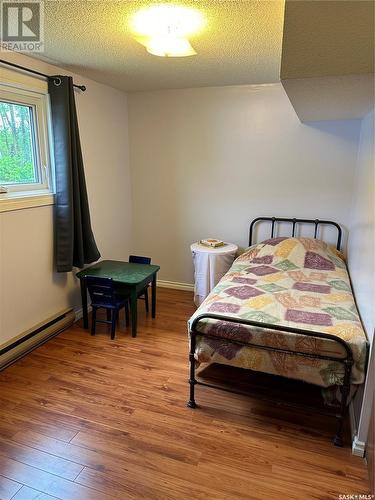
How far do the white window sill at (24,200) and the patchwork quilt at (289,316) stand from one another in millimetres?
1586

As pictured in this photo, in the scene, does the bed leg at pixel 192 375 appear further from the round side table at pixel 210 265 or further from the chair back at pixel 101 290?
the round side table at pixel 210 265

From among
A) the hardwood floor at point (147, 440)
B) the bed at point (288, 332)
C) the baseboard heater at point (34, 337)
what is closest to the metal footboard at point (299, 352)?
the bed at point (288, 332)

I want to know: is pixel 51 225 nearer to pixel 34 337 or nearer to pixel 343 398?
pixel 34 337

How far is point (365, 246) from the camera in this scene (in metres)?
2.27

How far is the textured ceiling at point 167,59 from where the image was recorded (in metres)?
1.73

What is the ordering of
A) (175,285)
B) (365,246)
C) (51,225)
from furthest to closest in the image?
(175,285), (51,225), (365,246)

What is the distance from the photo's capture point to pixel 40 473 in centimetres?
170

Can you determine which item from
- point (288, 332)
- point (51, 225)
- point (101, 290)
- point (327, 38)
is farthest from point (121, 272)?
point (327, 38)

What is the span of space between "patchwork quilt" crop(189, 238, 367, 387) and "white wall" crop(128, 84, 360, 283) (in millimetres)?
771

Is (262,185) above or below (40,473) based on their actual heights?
above

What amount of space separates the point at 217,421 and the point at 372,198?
1751 mm

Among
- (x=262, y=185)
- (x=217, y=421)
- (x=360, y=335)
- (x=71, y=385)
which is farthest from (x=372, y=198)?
(x=71, y=385)

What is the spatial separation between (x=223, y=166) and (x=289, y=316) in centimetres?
212

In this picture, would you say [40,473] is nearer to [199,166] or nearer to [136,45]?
[136,45]
